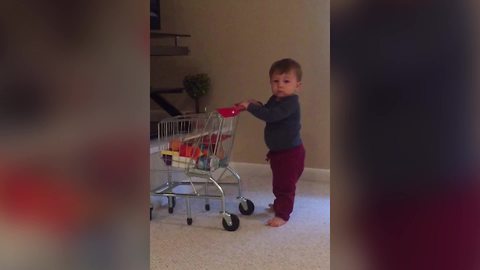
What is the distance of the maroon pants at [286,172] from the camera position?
1.63 metres

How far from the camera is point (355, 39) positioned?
207mm

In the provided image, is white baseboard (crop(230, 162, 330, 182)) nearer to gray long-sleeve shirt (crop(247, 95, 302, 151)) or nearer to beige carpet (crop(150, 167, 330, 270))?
beige carpet (crop(150, 167, 330, 270))

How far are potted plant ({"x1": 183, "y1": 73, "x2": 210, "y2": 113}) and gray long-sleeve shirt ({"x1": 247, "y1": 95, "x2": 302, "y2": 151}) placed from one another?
2.02 ft

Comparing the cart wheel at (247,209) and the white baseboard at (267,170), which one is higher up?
the white baseboard at (267,170)

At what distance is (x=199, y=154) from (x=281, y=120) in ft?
1.05

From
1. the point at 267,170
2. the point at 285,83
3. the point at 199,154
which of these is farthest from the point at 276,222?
the point at 267,170

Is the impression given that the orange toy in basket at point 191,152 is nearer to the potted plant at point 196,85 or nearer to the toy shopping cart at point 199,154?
the toy shopping cart at point 199,154

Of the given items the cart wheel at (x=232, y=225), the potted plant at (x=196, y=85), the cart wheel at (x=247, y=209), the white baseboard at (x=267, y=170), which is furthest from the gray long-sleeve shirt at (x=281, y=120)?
the potted plant at (x=196, y=85)

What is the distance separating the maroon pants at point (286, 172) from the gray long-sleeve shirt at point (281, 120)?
27mm

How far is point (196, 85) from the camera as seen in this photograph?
225cm

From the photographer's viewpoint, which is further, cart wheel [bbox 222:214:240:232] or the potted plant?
the potted plant

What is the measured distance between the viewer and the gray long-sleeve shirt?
168 centimetres

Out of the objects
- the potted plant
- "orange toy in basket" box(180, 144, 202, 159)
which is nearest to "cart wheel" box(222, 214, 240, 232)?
"orange toy in basket" box(180, 144, 202, 159)

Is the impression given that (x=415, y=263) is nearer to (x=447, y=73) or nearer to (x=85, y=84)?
(x=447, y=73)
